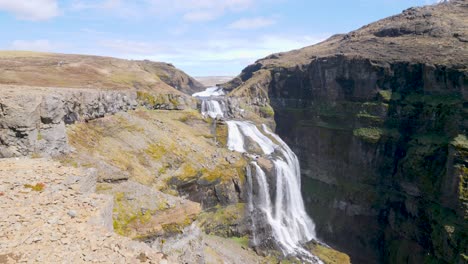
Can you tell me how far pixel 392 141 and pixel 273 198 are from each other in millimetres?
22445

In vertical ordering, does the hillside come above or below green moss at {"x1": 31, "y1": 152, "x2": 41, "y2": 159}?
above

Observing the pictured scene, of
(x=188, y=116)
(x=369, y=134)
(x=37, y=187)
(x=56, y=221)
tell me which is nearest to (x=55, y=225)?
(x=56, y=221)

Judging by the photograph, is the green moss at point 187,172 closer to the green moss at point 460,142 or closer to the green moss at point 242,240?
the green moss at point 242,240

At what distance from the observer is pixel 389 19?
79.2m

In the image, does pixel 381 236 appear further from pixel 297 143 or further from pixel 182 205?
pixel 182 205

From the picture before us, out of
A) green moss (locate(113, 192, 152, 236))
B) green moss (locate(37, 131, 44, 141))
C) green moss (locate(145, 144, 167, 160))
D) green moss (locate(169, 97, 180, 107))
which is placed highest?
green moss (locate(169, 97, 180, 107))

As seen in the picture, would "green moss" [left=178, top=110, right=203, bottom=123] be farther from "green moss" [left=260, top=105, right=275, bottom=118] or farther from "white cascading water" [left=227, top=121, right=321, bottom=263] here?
"green moss" [left=260, top=105, right=275, bottom=118]

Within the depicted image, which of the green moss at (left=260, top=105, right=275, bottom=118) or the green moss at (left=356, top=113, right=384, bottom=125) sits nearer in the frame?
the green moss at (left=356, top=113, right=384, bottom=125)

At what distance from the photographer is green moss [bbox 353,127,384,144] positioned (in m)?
49.6

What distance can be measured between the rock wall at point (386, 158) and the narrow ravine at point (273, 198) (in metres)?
7.09

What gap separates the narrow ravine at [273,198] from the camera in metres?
37.0

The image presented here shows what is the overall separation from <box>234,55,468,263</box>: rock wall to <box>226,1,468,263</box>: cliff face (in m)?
0.14

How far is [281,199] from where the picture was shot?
4219 cm

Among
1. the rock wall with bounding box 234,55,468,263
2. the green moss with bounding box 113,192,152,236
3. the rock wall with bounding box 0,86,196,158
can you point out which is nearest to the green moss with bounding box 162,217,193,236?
the green moss with bounding box 113,192,152,236
